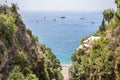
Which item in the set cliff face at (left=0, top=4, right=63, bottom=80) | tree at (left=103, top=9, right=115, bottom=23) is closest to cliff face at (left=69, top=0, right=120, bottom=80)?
cliff face at (left=0, top=4, right=63, bottom=80)

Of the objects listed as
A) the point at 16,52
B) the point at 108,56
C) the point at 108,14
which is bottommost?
the point at 108,56

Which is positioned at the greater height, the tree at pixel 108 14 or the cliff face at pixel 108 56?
the tree at pixel 108 14

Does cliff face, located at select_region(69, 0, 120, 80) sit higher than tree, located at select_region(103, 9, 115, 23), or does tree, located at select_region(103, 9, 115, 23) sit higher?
tree, located at select_region(103, 9, 115, 23)

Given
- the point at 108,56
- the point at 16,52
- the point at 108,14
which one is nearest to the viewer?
the point at 16,52

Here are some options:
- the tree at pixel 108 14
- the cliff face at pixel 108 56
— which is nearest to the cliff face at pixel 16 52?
the cliff face at pixel 108 56

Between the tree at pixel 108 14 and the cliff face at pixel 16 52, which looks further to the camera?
the tree at pixel 108 14

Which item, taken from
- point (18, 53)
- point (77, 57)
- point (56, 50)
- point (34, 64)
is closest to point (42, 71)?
point (34, 64)

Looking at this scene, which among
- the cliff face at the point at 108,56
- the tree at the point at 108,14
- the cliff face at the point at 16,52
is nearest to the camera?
the cliff face at the point at 16,52

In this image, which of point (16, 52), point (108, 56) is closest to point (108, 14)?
point (108, 56)

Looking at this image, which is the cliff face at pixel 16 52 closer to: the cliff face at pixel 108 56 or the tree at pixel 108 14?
the cliff face at pixel 108 56

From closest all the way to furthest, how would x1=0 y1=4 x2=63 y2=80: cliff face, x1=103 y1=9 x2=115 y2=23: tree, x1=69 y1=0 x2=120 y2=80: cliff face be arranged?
1. x1=0 y1=4 x2=63 y2=80: cliff face
2. x1=69 y1=0 x2=120 y2=80: cliff face
3. x1=103 y1=9 x2=115 y2=23: tree

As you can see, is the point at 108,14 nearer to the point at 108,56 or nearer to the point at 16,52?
the point at 108,56

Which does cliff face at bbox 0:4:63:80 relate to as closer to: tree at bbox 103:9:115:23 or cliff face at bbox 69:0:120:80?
cliff face at bbox 69:0:120:80

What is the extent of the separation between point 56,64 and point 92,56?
20.8 metres
